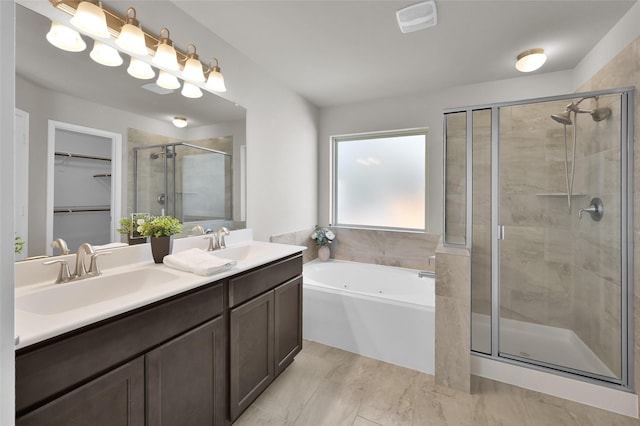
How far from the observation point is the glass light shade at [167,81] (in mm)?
1749

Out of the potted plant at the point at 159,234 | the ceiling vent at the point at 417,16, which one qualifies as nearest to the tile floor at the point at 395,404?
the potted plant at the point at 159,234

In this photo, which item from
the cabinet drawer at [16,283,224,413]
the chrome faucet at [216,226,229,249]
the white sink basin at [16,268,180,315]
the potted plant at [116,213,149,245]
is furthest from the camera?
the chrome faucet at [216,226,229,249]

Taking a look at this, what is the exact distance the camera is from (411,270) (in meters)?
3.14

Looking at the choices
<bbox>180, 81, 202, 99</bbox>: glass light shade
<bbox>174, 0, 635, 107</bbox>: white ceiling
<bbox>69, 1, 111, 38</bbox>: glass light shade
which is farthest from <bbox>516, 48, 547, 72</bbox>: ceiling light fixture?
<bbox>69, 1, 111, 38</bbox>: glass light shade

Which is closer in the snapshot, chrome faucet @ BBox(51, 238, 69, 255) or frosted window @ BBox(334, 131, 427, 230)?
chrome faucet @ BBox(51, 238, 69, 255)

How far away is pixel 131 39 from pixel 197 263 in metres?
1.24

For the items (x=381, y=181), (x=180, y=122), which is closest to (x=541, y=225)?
(x=381, y=181)

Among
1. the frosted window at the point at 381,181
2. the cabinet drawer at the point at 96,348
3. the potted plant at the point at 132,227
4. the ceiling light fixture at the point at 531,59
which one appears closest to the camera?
the cabinet drawer at the point at 96,348

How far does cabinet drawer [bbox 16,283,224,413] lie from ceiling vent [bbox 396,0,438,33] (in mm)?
→ 2051

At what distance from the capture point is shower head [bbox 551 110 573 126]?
6.41 feet

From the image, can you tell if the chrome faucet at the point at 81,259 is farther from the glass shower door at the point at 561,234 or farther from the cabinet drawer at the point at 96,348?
the glass shower door at the point at 561,234

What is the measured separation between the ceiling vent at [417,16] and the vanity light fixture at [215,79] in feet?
4.26

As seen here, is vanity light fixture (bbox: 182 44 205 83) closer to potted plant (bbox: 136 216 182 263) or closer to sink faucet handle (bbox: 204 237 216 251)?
potted plant (bbox: 136 216 182 263)

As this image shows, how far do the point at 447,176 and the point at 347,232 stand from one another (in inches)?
62.5
